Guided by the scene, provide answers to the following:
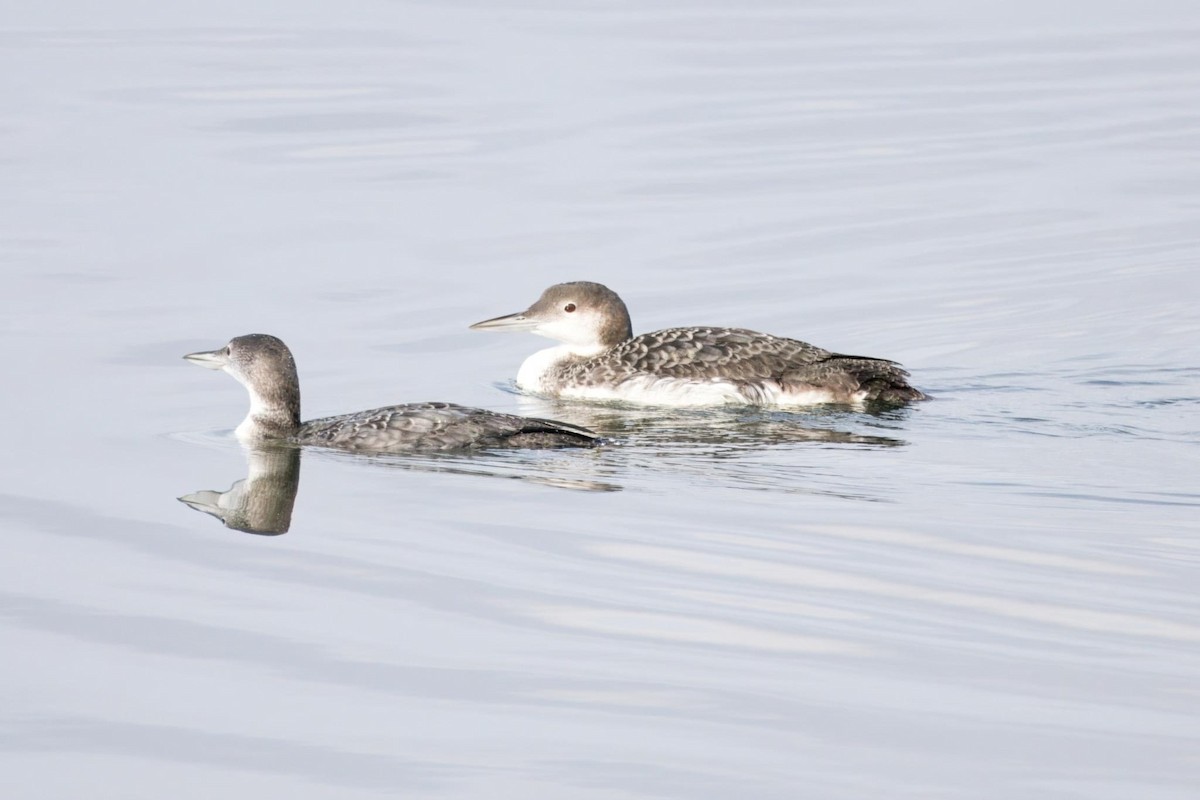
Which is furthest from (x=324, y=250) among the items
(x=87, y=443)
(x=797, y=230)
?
(x=87, y=443)

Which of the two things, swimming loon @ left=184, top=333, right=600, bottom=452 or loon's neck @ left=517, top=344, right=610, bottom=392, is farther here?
loon's neck @ left=517, top=344, right=610, bottom=392

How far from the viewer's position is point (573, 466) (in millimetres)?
10398

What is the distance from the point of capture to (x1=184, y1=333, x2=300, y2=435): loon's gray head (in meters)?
11.1

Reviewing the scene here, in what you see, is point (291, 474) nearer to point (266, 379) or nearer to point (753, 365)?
point (266, 379)

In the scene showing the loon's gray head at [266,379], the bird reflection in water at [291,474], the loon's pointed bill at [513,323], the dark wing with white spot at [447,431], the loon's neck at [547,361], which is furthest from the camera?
the loon's pointed bill at [513,323]

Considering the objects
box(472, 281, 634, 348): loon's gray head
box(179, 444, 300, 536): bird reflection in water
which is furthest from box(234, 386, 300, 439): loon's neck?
box(472, 281, 634, 348): loon's gray head

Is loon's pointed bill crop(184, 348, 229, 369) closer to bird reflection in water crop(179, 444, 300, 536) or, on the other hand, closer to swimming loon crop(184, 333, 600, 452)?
swimming loon crop(184, 333, 600, 452)

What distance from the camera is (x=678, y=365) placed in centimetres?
1255

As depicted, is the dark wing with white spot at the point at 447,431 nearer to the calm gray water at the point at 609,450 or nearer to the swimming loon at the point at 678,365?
the calm gray water at the point at 609,450

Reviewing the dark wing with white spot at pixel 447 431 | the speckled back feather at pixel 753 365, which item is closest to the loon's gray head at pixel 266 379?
the dark wing with white spot at pixel 447 431

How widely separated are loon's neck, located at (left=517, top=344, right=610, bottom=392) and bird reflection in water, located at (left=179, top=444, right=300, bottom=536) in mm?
2476

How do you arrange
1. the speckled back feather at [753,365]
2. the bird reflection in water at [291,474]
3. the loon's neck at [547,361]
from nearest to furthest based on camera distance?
the bird reflection in water at [291,474] → the speckled back feather at [753,365] → the loon's neck at [547,361]

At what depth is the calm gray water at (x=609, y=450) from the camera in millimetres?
6695

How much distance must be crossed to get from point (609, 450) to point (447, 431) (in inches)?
32.6
